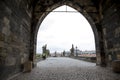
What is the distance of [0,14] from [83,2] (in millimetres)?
5136

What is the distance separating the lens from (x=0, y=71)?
2428mm

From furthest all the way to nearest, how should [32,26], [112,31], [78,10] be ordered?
[78,10]
[32,26]
[112,31]

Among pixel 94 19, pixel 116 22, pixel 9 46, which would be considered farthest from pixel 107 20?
pixel 9 46

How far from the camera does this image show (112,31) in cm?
456

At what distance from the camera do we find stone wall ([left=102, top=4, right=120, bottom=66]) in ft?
13.6

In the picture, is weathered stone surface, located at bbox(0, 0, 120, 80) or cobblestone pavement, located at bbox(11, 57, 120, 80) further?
cobblestone pavement, located at bbox(11, 57, 120, 80)

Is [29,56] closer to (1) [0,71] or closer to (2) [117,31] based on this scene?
(1) [0,71]

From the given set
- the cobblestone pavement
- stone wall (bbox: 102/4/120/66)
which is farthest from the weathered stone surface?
the cobblestone pavement

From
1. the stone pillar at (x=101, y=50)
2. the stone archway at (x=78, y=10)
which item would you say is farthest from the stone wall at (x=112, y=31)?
the stone archway at (x=78, y=10)

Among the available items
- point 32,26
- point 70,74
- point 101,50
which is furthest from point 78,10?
point 70,74

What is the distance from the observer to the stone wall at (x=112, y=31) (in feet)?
13.6

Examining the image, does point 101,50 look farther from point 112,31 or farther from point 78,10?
point 78,10

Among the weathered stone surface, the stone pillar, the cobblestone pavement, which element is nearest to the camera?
the weathered stone surface

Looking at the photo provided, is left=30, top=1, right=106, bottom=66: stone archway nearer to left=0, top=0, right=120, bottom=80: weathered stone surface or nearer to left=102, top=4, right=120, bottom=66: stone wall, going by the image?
left=0, top=0, right=120, bottom=80: weathered stone surface
